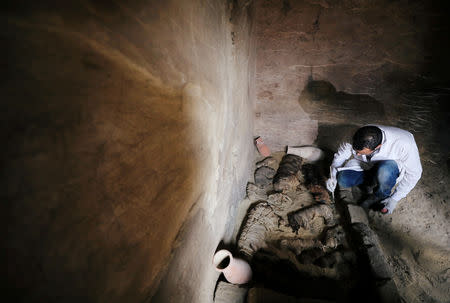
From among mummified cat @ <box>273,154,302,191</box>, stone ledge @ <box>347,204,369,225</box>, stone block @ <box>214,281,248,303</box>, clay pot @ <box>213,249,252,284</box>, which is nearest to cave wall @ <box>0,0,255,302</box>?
clay pot @ <box>213,249,252,284</box>

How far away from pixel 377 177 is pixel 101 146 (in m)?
3.92

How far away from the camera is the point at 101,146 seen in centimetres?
72

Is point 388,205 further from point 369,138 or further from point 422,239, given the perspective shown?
point 369,138

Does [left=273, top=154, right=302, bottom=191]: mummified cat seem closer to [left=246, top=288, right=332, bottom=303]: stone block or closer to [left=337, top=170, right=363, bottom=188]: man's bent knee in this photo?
[left=337, top=170, right=363, bottom=188]: man's bent knee

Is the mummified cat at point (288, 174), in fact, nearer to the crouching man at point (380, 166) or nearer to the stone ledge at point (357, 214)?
the crouching man at point (380, 166)

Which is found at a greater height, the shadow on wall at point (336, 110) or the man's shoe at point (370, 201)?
the shadow on wall at point (336, 110)

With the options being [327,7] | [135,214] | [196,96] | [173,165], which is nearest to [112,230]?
[135,214]

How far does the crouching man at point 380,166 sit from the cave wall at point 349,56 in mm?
753

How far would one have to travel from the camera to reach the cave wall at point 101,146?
50cm

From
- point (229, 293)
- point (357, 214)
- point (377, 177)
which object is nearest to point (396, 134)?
point (377, 177)

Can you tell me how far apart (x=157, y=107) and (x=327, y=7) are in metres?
3.48

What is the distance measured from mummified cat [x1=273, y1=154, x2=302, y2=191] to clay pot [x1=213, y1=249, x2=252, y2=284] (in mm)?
1963

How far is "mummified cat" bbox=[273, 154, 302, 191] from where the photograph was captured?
384cm

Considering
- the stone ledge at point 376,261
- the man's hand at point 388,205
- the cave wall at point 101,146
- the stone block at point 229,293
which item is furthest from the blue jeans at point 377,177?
the cave wall at point 101,146
